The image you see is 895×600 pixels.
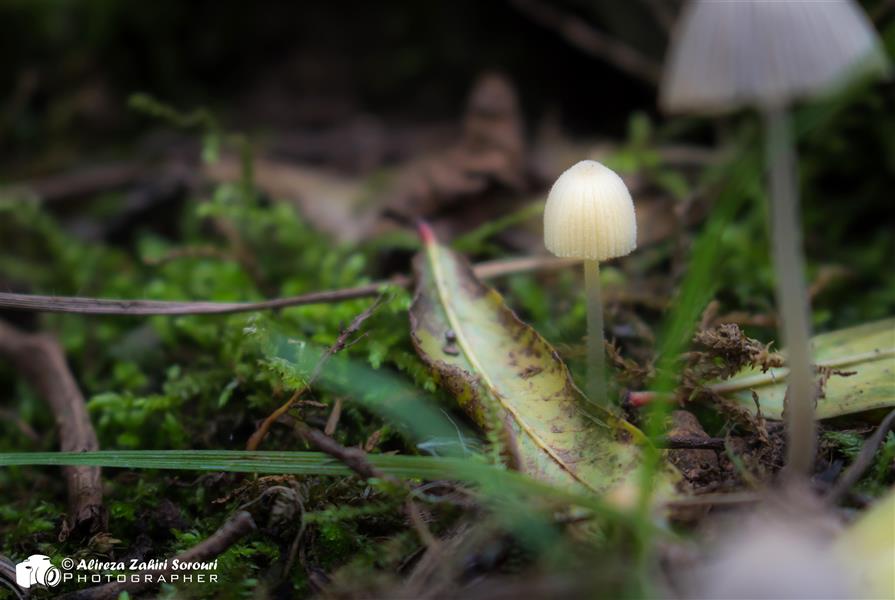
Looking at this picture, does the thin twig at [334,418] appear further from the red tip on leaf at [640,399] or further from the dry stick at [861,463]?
the dry stick at [861,463]

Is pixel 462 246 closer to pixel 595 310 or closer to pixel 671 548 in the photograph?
pixel 595 310

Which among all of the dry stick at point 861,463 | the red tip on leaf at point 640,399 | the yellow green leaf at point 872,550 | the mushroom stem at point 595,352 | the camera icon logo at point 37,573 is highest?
the mushroom stem at point 595,352

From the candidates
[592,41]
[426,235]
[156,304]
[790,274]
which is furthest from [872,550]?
[592,41]

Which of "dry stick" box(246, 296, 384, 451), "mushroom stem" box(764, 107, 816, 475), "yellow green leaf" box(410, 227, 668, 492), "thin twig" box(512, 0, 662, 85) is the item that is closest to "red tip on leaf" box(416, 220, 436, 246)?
"yellow green leaf" box(410, 227, 668, 492)

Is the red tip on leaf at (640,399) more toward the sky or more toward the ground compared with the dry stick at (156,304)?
more toward the ground

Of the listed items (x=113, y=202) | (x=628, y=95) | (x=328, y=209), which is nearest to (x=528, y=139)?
(x=628, y=95)

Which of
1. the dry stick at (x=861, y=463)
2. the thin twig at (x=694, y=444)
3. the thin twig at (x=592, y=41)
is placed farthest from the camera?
the thin twig at (x=592, y=41)

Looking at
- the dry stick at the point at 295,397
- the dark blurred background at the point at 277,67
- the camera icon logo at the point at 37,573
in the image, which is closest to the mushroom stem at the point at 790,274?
the dry stick at the point at 295,397

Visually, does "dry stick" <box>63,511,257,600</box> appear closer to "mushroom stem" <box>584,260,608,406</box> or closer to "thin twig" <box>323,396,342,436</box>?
"thin twig" <box>323,396,342,436</box>
